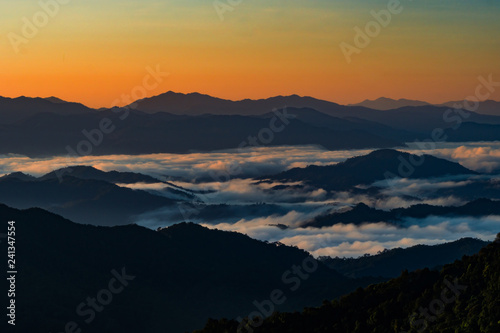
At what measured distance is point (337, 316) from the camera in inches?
3676

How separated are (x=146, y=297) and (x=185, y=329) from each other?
19.8m

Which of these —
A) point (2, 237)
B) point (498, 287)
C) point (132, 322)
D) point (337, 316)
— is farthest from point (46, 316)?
point (498, 287)

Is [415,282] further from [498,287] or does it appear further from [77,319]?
[77,319]
